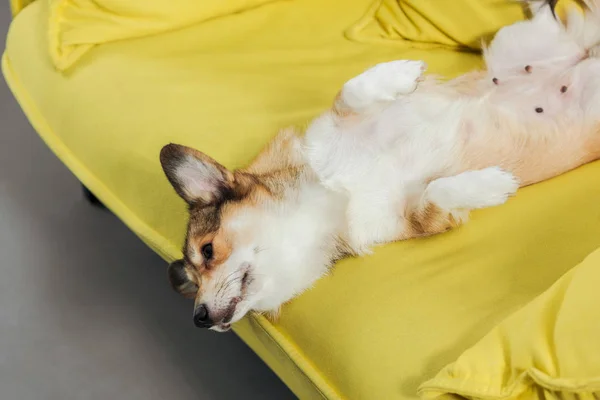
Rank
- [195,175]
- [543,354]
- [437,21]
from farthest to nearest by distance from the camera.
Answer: [437,21], [195,175], [543,354]

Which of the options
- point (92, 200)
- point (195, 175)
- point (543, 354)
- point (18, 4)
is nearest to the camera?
point (543, 354)

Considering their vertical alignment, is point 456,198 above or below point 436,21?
below

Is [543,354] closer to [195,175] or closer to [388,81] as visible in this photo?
[388,81]

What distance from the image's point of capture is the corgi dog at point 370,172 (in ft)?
4.19

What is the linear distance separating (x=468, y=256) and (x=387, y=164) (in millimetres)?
301

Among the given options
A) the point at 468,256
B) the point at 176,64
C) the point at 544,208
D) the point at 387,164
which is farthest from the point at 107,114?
the point at 544,208

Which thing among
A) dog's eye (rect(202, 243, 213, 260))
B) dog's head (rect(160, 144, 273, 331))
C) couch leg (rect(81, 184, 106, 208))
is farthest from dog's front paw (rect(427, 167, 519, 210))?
couch leg (rect(81, 184, 106, 208))

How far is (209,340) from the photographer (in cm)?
183

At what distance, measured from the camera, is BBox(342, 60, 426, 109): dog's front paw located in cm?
137

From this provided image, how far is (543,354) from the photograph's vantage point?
901 millimetres

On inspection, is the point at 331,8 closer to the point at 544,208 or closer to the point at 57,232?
the point at 544,208

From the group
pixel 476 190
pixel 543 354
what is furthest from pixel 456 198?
pixel 543 354

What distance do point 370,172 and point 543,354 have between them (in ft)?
2.00

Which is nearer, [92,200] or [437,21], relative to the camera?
[437,21]
